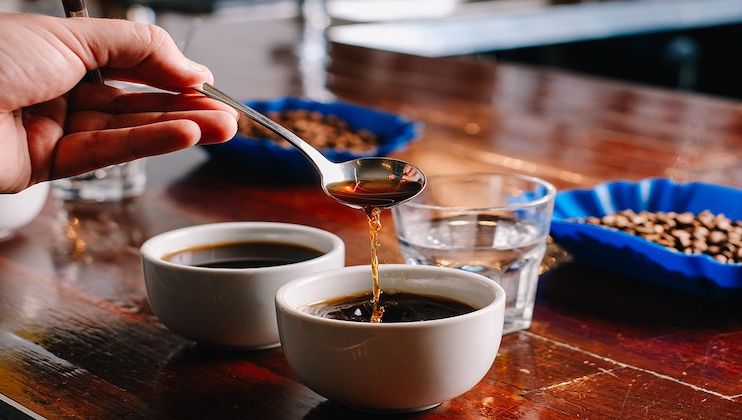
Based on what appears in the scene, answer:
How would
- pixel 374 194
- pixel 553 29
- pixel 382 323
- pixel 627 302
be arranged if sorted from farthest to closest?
pixel 553 29 < pixel 627 302 < pixel 374 194 < pixel 382 323

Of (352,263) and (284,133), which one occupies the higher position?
(284,133)

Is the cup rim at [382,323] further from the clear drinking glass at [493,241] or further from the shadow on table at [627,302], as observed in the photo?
the shadow on table at [627,302]

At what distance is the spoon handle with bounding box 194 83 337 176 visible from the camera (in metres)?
0.97

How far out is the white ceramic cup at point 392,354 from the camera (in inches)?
30.5

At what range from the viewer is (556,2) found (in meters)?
4.84

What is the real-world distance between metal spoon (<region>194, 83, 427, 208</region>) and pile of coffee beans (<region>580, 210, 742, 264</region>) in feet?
0.95

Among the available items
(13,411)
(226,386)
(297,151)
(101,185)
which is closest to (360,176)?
(226,386)

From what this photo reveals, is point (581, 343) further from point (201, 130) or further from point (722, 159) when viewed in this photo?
point (722, 159)

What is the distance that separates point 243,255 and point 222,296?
114 mm

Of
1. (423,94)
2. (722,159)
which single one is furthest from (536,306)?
(423,94)

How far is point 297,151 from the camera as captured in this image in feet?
4.96

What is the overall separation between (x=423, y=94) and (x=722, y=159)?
0.70 m

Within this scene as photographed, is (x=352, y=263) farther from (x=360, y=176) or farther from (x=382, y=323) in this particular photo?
(x=382, y=323)

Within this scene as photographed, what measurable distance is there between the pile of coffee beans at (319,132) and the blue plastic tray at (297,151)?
3cm
